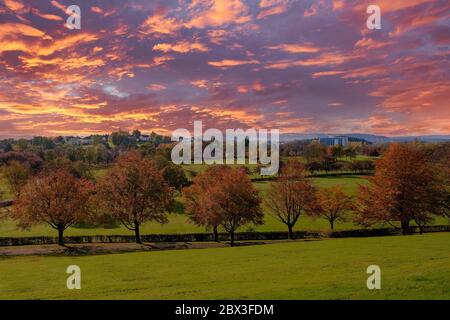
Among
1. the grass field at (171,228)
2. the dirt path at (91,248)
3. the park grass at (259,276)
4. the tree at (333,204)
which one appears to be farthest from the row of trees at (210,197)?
the park grass at (259,276)

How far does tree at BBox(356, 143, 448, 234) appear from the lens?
61.0 m

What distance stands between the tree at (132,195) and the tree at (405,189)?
122ft

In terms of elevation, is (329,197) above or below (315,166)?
below

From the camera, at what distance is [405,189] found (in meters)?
61.3

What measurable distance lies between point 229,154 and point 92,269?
502 ft

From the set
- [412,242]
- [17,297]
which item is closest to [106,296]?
[17,297]

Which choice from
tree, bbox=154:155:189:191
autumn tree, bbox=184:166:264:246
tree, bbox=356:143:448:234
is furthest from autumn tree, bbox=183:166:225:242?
tree, bbox=154:155:189:191

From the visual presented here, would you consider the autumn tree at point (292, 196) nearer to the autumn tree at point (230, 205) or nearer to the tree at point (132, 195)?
the autumn tree at point (230, 205)

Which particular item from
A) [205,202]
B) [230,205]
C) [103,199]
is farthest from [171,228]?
[230,205]

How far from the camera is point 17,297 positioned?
24.0 meters

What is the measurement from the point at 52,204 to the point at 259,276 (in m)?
47.4
